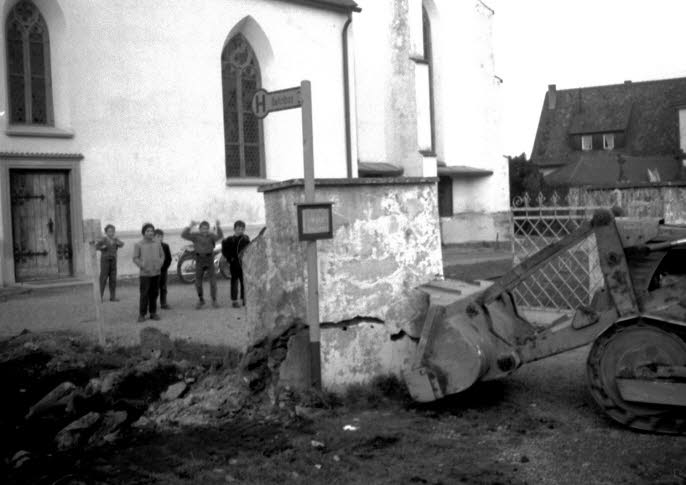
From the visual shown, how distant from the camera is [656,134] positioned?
73.6 m

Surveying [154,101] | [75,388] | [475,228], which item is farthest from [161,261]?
[475,228]

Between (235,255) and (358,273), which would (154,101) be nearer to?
(235,255)

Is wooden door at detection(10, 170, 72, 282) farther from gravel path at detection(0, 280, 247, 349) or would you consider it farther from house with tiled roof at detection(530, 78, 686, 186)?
house with tiled roof at detection(530, 78, 686, 186)

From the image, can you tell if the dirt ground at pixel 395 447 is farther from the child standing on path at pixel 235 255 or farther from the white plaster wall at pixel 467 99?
the white plaster wall at pixel 467 99

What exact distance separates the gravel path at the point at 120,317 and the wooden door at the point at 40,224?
106cm

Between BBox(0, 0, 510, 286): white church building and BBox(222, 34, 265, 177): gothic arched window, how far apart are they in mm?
39

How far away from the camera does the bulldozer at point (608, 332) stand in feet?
21.3

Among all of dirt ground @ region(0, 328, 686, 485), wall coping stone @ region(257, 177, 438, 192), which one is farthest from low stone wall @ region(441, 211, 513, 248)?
dirt ground @ region(0, 328, 686, 485)

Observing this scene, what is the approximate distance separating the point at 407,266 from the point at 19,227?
1341 centimetres

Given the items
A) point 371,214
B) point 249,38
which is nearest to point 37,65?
point 249,38

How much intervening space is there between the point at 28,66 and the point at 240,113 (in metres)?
6.06

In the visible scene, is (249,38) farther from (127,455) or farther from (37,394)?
(127,455)

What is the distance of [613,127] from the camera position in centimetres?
7619

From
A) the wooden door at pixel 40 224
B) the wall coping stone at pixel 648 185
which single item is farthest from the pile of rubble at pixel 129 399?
the wooden door at pixel 40 224
